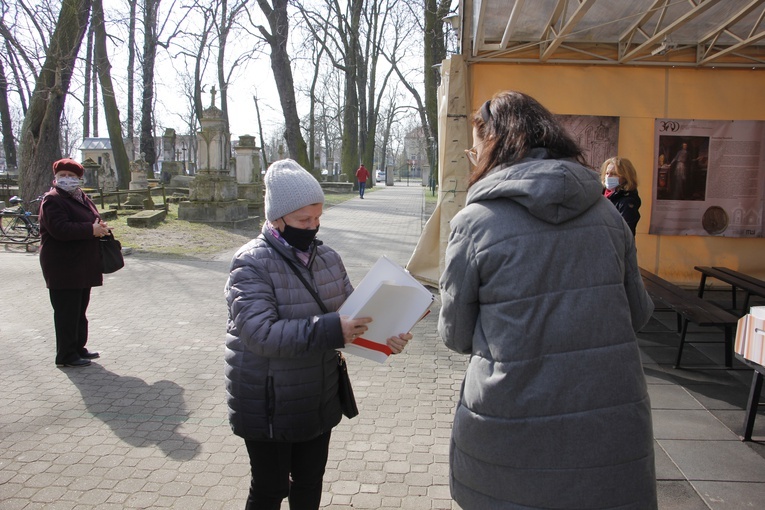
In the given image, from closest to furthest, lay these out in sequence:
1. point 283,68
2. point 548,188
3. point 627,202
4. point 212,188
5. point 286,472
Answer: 1. point 548,188
2. point 286,472
3. point 627,202
4. point 212,188
5. point 283,68

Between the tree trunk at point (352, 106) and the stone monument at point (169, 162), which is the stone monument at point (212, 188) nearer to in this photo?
the stone monument at point (169, 162)

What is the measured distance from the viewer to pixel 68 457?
3.73 m

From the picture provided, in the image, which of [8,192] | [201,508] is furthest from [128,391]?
[8,192]

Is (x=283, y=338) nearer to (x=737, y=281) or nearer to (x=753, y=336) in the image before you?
(x=753, y=336)

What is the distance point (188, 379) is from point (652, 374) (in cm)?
391

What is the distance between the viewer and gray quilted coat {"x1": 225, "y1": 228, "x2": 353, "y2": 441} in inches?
Answer: 87.2

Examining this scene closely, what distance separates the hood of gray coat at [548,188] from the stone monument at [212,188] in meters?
15.3

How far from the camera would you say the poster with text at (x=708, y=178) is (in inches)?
311

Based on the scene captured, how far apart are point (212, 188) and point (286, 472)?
14958 millimetres

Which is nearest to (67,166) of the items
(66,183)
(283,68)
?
(66,183)

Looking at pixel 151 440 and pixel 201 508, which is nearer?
pixel 201 508

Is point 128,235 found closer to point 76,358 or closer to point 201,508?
point 76,358

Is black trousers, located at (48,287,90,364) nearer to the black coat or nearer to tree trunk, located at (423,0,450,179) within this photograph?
the black coat

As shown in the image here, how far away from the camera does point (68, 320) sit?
521 centimetres
